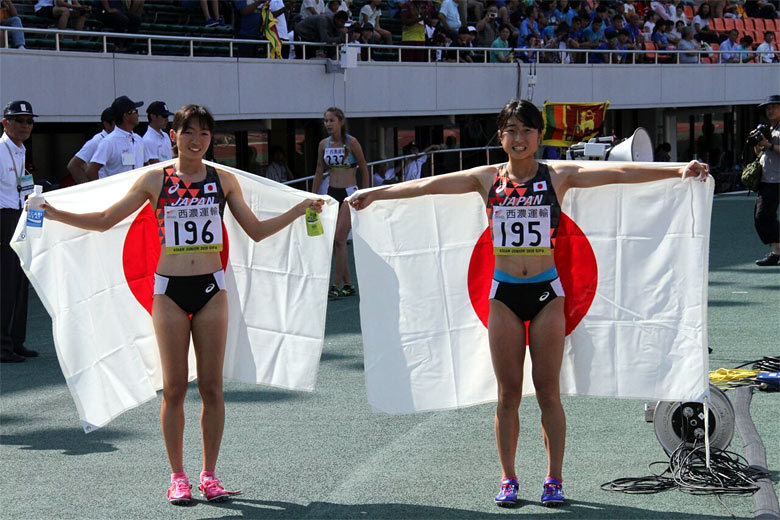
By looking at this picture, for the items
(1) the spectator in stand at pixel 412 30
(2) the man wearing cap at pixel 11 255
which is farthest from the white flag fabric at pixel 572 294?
(1) the spectator in stand at pixel 412 30

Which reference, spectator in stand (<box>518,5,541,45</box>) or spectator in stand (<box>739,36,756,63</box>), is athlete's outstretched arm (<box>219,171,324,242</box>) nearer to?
spectator in stand (<box>518,5,541,45</box>)

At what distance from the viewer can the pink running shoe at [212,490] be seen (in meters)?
5.35

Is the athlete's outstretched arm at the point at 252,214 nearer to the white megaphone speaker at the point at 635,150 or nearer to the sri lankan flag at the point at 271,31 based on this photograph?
the white megaphone speaker at the point at 635,150

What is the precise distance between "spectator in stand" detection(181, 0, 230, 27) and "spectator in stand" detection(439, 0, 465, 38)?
6.21 meters

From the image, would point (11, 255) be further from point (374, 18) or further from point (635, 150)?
point (374, 18)

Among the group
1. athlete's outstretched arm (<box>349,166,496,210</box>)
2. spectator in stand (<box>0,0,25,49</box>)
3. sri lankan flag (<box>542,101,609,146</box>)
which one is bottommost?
athlete's outstretched arm (<box>349,166,496,210</box>)

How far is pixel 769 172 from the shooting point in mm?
13570

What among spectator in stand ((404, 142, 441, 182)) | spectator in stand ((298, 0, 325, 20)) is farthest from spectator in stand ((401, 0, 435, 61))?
spectator in stand ((404, 142, 441, 182))

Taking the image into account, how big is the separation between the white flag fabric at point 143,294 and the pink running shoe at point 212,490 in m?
0.62

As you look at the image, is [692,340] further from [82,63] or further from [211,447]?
[82,63]

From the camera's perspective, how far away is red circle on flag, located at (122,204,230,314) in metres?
5.77

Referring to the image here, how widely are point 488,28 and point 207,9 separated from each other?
8440mm

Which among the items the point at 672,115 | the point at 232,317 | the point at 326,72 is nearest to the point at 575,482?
the point at 232,317

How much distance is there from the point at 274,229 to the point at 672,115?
30005 mm
